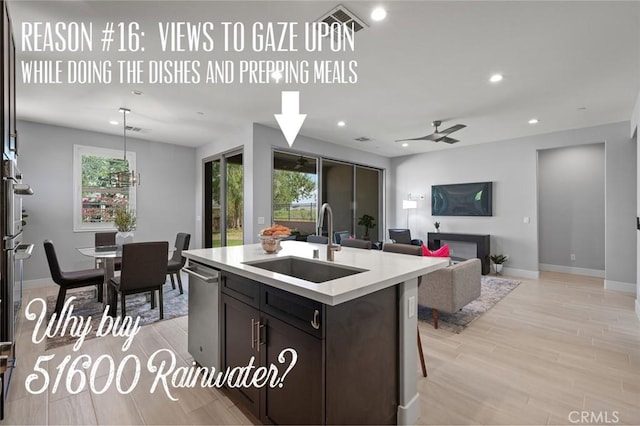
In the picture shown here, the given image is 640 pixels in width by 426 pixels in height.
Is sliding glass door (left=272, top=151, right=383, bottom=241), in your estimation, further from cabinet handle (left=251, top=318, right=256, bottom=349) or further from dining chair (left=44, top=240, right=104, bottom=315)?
cabinet handle (left=251, top=318, right=256, bottom=349)

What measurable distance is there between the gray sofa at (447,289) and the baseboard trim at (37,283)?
5984 millimetres

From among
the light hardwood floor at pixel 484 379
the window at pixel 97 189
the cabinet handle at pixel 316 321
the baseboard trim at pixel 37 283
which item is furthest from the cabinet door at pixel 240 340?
the baseboard trim at pixel 37 283

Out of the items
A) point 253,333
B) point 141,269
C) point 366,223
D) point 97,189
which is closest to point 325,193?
point 366,223

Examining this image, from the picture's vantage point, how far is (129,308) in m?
3.93

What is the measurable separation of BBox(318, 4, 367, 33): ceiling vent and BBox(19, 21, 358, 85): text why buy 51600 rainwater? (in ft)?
0.16

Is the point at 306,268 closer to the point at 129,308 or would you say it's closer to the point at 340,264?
the point at 340,264

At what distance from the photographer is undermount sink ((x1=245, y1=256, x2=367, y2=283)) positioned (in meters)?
2.06

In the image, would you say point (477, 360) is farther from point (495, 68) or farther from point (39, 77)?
point (39, 77)

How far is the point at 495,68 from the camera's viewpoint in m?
3.08

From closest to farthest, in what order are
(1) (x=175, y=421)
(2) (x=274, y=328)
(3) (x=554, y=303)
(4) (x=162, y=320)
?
(2) (x=274, y=328)
(1) (x=175, y=421)
(4) (x=162, y=320)
(3) (x=554, y=303)

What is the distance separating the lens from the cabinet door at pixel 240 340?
179 centimetres

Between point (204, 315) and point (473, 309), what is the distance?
10.9ft

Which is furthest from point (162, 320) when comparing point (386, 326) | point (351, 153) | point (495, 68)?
point (351, 153)

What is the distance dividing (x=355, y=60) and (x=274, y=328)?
2.57 m
